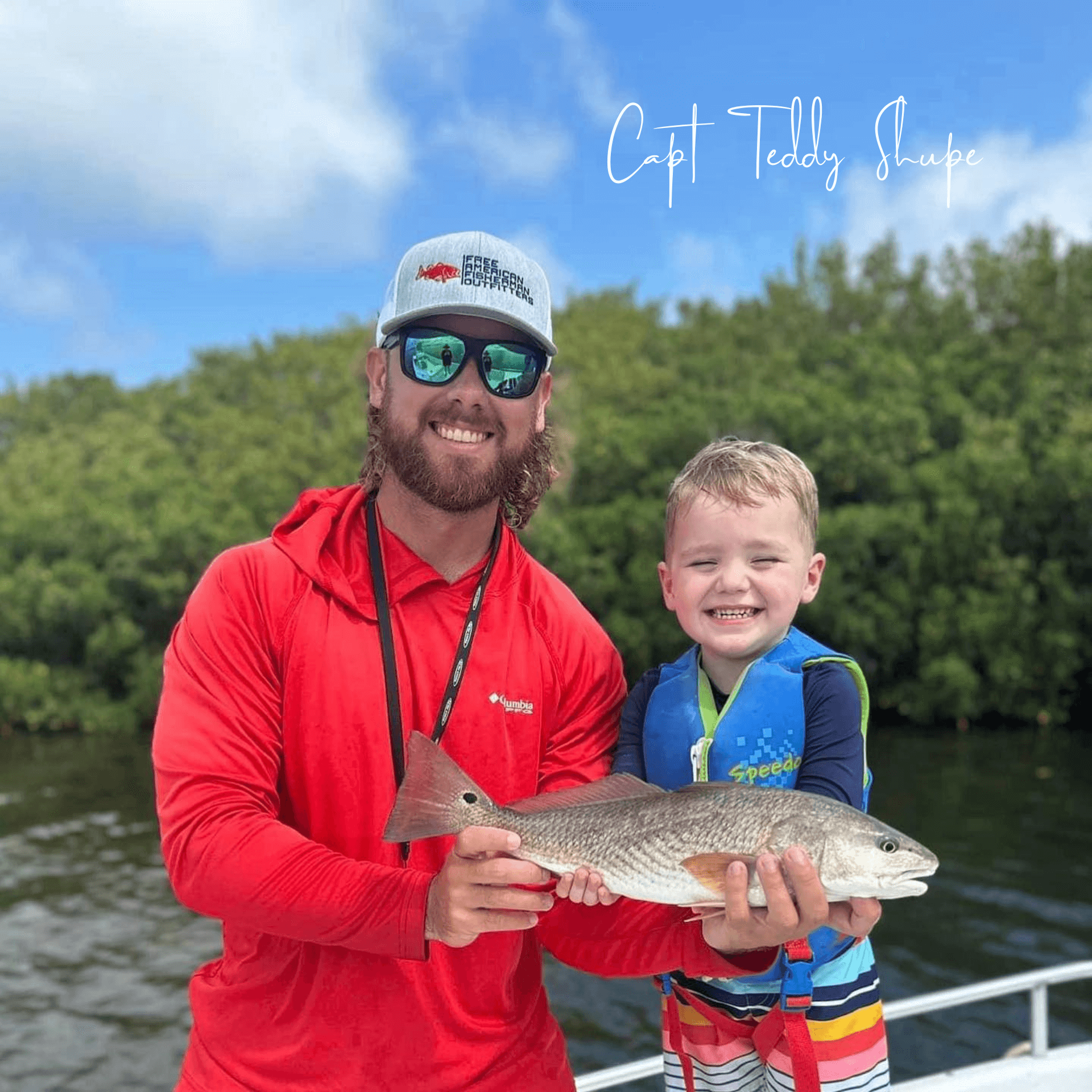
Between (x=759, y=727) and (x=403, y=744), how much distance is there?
1.10 m

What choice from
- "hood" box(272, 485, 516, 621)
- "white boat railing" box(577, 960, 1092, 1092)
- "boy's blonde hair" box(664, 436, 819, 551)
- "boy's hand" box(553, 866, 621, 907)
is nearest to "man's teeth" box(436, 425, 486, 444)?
"hood" box(272, 485, 516, 621)

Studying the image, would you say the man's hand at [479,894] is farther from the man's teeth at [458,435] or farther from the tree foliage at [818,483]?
the tree foliage at [818,483]

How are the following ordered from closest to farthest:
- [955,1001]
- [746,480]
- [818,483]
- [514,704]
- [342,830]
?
1. [342,830]
2. [514,704]
3. [746,480]
4. [955,1001]
5. [818,483]

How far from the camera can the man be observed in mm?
2584

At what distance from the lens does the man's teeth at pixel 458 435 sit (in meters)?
3.16

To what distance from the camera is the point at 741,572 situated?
10.8 ft

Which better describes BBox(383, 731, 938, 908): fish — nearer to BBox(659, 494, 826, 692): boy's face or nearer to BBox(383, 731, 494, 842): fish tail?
BBox(383, 731, 494, 842): fish tail

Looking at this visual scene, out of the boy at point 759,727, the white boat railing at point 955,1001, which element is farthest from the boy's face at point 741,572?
the white boat railing at point 955,1001

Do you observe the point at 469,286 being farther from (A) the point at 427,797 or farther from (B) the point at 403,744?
(A) the point at 427,797

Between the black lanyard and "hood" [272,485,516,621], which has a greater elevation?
"hood" [272,485,516,621]

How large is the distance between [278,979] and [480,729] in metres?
0.85

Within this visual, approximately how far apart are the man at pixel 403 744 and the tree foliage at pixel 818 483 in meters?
24.4

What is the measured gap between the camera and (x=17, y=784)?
32125 mm

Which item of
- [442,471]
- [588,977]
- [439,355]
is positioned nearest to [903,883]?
[442,471]
